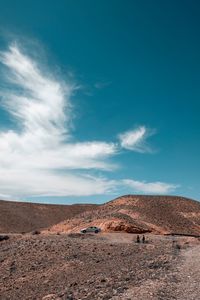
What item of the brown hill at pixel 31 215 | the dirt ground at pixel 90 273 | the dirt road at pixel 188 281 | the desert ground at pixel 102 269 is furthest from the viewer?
the brown hill at pixel 31 215

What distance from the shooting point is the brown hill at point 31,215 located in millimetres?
104375

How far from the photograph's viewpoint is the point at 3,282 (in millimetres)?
26500

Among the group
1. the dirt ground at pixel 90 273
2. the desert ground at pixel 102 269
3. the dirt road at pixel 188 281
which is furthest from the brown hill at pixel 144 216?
the dirt road at pixel 188 281

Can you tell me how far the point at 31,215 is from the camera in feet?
382

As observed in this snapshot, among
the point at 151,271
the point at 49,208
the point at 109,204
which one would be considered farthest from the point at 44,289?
the point at 49,208

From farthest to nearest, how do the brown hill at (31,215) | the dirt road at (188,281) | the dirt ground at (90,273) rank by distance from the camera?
the brown hill at (31,215)
the dirt ground at (90,273)
the dirt road at (188,281)

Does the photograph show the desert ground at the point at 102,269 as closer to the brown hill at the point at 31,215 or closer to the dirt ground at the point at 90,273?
the dirt ground at the point at 90,273

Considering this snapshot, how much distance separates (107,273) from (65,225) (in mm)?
52489

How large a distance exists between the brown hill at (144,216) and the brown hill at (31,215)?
985 inches

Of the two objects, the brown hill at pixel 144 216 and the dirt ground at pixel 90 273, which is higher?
the brown hill at pixel 144 216

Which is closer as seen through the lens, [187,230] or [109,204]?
[187,230]

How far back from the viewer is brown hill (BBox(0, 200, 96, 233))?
4109 inches

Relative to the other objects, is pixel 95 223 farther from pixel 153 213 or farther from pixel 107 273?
pixel 107 273

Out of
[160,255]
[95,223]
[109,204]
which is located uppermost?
[109,204]
